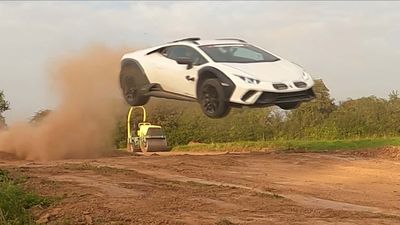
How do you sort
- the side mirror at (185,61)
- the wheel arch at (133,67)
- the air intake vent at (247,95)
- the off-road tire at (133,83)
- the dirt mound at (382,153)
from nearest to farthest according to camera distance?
the air intake vent at (247,95), the side mirror at (185,61), the wheel arch at (133,67), the off-road tire at (133,83), the dirt mound at (382,153)

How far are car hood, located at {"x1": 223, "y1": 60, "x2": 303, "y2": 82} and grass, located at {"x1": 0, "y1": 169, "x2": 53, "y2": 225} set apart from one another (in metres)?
6.55

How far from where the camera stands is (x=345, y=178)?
1644 cm

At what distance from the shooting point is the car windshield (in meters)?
18.0

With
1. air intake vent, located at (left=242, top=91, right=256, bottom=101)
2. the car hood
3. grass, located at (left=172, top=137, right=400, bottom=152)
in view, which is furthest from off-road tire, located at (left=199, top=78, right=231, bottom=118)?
grass, located at (left=172, top=137, right=400, bottom=152)

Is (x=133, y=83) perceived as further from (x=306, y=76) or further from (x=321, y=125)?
(x=321, y=125)

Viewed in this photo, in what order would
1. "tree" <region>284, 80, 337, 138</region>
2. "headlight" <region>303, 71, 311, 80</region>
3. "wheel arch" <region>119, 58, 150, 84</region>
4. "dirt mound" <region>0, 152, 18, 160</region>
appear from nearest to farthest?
"headlight" <region>303, 71, 311, 80</region> < "wheel arch" <region>119, 58, 150, 84</region> < "dirt mound" <region>0, 152, 18, 160</region> < "tree" <region>284, 80, 337, 138</region>

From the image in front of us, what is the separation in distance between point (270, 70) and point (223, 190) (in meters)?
4.93

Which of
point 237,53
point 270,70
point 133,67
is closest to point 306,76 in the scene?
point 270,70

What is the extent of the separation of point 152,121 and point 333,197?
17237 mm

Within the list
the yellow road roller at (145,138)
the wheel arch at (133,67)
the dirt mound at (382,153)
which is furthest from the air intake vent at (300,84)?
the yellow road roller at (145,138)

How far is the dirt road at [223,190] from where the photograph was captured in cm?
1044

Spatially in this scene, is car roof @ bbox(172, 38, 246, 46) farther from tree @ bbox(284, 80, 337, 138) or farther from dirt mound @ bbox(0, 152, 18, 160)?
tree @ bbox(284, 80, 337, 138)

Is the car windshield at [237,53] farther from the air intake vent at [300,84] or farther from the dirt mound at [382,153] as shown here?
the dirt mound at [382,153]

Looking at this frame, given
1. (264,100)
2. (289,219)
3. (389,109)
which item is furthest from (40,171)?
(389,109)
